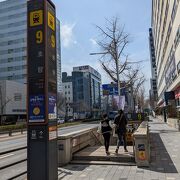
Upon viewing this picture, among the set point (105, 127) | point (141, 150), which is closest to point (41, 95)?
point (141, 150)

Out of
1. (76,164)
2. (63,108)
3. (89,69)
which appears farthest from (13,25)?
(76,164)

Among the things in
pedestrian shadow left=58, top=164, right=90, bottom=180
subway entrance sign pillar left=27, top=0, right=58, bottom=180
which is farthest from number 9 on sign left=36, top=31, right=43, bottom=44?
pedestrian shadow left=58, top=164, right=90, bottom=180

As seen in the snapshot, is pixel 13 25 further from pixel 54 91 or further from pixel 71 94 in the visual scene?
pixel 54 91

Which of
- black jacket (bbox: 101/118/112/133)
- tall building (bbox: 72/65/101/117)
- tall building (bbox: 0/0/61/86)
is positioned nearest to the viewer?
black jacket (bbox: 101/118/112/133)

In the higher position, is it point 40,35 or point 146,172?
point 40,35

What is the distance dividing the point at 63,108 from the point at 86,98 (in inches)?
1659

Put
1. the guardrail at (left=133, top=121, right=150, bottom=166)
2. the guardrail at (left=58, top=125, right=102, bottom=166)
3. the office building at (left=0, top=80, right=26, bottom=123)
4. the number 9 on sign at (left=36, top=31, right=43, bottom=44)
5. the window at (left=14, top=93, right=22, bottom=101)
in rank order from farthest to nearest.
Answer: the window at (left=14, top=93, right=22, bottom=101)
the office building at (left=0, top=80, right=26, bottom=123)
the guardrail at (left=58, top=125, right=102, bottom=166)
the guardrail at (left=133, top=121, right=150, bottom=166)
the number 9 on sign at (left=36, top=31, right=43, bottom=44)

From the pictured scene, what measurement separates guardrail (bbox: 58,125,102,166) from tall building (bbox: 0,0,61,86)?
9257cm

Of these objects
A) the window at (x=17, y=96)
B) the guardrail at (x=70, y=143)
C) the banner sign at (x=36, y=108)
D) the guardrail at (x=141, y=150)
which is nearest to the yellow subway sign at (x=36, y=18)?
the banner sign at (x=36, y=108)

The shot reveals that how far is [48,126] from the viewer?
263 inches

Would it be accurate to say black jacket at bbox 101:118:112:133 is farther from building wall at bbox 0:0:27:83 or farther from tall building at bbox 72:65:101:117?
tall building at bbox 72:65:101:117

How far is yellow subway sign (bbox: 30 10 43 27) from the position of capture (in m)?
6.93

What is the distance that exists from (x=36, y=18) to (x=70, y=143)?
5922mm

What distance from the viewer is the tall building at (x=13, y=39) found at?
350 ft
